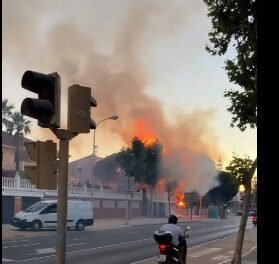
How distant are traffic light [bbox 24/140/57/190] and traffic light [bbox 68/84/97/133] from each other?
326 mm

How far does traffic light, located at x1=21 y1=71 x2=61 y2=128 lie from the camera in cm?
379

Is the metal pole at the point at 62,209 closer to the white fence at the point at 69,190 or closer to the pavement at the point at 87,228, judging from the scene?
the pavement at the point at 87,228

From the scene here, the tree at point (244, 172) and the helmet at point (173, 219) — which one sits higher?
the tree at point (244, 172)

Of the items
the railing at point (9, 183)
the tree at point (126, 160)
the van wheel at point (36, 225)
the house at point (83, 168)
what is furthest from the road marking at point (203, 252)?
the house at point (83, 168)

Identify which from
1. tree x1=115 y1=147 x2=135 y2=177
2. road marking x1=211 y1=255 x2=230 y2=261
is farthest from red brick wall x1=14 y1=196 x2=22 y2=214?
road marking x1=211 y1=255 x2=230 y2=261

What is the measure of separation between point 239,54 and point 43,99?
26.0 feet

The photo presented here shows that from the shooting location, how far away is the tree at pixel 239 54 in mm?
10055

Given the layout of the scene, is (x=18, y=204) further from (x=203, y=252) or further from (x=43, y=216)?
(x=203, y=252)

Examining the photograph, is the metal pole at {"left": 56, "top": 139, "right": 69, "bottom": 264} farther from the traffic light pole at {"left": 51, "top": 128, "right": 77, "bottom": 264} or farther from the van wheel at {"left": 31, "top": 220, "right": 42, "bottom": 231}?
the van wheel at {"left": 31, "top": 220, "right": 42, "bottom": 231}

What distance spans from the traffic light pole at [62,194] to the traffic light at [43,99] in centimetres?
12

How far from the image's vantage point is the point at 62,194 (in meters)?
3.78
